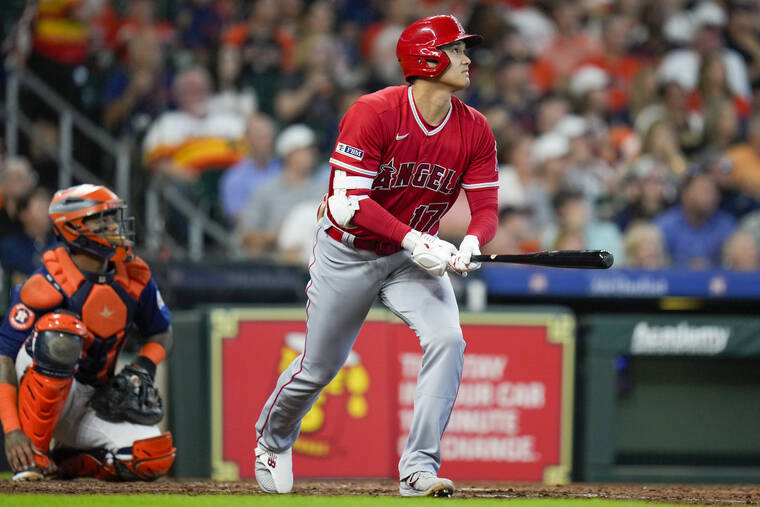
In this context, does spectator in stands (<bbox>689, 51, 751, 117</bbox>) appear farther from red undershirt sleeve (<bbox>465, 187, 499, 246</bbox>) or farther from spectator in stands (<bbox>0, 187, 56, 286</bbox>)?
red undershirt sleeve (<bbox>465, 187, 499, 246</bbox>)

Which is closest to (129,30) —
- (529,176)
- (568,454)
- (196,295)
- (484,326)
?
(196,295)

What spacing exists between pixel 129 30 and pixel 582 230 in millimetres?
3967

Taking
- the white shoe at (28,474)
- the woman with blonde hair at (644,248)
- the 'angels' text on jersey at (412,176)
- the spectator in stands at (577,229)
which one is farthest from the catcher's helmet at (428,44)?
the woman with blonde hair at (644,248)

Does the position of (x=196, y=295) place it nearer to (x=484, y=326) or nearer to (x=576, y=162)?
(x=484, y=326)

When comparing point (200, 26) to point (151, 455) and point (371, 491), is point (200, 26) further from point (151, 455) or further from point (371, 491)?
point (371, 491)

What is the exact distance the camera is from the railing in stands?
8.40m

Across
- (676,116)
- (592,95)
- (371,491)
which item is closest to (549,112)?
(592,95)

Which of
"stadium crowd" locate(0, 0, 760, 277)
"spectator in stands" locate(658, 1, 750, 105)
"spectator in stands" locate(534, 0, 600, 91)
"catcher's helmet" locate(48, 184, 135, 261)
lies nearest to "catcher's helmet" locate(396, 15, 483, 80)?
"catcher's helmet" locate(48, 184, 135, 261)

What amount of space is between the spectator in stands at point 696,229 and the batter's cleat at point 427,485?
4.71 m

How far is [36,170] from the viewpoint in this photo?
8.45 metres

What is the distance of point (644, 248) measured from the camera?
26.6 feet

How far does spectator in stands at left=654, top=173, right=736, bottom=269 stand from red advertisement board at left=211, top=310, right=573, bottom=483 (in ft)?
6.69

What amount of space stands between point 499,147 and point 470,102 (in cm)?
76

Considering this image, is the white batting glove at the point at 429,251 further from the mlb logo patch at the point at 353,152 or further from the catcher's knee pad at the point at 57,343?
the catcher's knee pad at the point at 57,343
